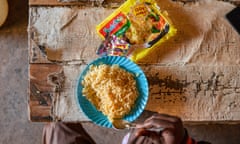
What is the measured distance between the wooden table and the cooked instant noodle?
5 cm

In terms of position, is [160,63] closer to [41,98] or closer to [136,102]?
[136,102]

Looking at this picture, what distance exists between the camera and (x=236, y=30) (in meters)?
1.21

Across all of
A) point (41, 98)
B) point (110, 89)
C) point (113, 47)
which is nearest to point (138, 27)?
point (113, 47)

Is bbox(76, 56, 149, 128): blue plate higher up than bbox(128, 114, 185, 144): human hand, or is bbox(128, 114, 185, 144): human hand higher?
bbox(76, 56, 149, 128): blue plate

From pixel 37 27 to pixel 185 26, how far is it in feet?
1.36

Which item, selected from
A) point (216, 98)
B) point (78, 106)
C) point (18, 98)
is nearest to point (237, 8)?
point (216, 98)

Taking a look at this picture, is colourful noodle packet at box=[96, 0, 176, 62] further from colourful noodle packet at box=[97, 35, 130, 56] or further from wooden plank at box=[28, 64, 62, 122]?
wooden plank at box=[28, 64, 62, 122]

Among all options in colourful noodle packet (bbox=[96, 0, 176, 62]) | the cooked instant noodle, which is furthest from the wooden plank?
colourful noodle packet (bbox=[96, 0, 176, 62])

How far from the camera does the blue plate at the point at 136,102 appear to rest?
1116 mm

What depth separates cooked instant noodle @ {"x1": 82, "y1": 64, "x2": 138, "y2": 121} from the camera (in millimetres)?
1109

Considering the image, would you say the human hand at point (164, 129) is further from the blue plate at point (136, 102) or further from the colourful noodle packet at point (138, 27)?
the colourful noodle packet at point (138, 27)

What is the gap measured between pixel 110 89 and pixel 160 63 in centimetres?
17

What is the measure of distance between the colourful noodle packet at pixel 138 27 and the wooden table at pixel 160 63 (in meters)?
0.03

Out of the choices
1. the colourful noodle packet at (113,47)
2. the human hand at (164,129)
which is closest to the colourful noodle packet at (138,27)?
the colourful noodle packet at (113,47)
